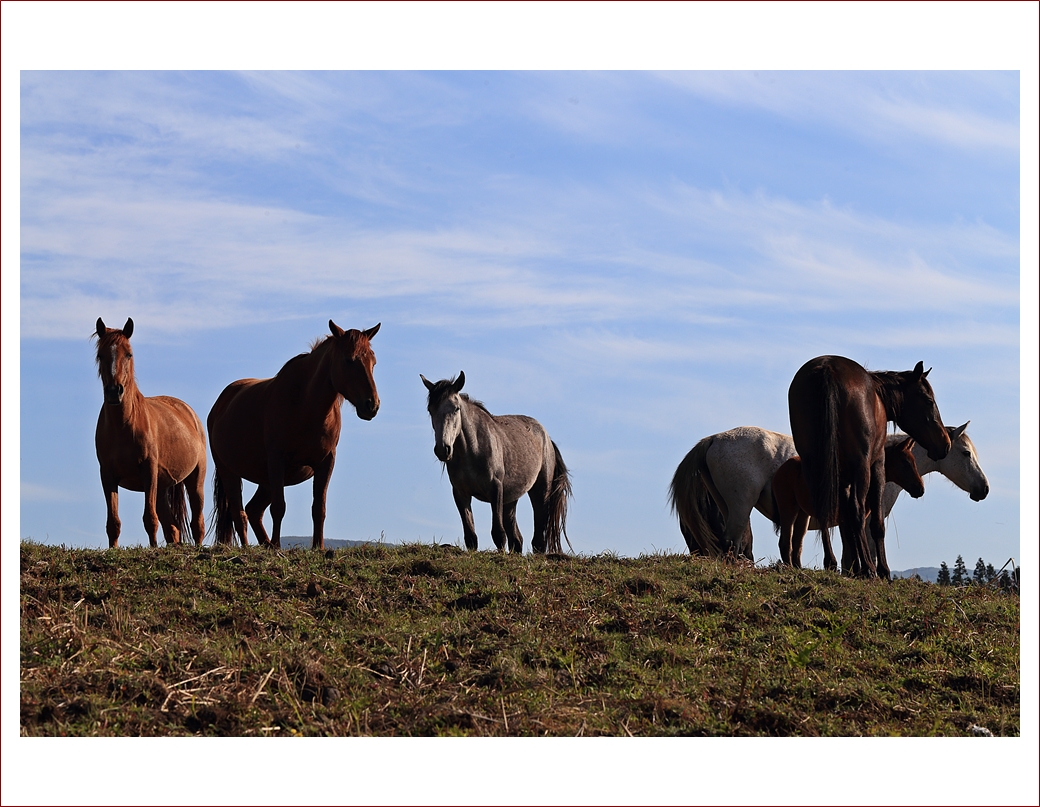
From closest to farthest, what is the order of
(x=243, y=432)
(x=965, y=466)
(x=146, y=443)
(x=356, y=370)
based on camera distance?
(x=356, y=370), (x=146, y=443), (x=243, y=432), (x=965, y=466)

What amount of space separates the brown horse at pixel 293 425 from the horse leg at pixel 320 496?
0.01 metres

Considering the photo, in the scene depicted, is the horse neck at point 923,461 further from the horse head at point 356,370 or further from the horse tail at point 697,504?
the horse head at point 356,370

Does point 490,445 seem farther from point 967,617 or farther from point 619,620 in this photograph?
point 967,617

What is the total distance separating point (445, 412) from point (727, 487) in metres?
4.50

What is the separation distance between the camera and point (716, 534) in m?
14.9

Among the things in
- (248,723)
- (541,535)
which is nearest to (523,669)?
(248,723)

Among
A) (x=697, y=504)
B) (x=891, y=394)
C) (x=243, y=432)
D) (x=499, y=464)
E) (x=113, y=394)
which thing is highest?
(x=113, y=394)

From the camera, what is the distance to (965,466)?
15828 mm

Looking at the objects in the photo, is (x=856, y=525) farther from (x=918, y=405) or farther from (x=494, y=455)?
(x=494, y=455)

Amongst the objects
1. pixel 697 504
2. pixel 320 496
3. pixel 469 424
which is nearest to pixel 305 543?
pixel 320 496

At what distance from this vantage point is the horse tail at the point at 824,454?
11625 millimetres

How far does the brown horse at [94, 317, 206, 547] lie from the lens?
11844 mm

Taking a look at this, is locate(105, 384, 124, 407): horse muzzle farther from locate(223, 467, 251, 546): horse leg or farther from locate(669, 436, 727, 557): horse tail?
locate(669, 436, 727, 557): horse tail

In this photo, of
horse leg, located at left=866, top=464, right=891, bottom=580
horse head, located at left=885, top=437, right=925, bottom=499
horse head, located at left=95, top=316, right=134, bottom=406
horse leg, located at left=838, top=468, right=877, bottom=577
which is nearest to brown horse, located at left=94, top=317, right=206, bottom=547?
horse head, located at left=95, top=316, right=134, bottom=406
